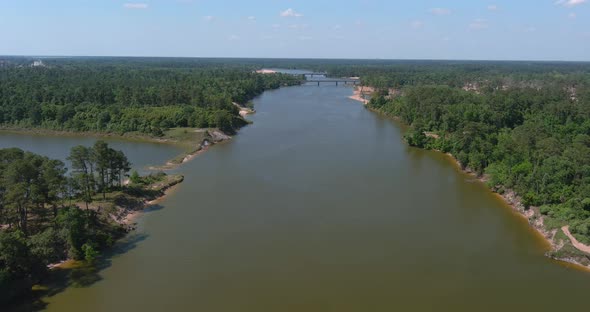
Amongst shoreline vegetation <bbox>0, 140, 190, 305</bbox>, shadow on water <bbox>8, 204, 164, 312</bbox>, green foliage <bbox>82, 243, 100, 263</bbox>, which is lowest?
shadow on water <bbox>8, 204, 164, 312</bbox>

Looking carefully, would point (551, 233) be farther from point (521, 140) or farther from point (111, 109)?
point (111, 109)

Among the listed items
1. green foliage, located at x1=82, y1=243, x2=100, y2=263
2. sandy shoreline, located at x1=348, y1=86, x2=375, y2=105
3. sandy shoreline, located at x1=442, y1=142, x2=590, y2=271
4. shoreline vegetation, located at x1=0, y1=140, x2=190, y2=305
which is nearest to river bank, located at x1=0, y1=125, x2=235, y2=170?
shoreline vegetation, located at x1=0, y1=140, x2=190, y2=305

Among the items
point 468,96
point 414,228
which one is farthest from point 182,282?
point 468,96

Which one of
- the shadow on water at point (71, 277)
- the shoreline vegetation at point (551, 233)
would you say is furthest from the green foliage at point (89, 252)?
the shoreline vegetation at point (551, 233)

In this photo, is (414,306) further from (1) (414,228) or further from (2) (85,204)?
(2) (85,204)

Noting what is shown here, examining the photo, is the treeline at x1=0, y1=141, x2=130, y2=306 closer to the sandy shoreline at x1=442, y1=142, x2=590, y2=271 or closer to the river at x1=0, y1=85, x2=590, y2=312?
the river at x1=0, y1=85, x2=590, y2=312
